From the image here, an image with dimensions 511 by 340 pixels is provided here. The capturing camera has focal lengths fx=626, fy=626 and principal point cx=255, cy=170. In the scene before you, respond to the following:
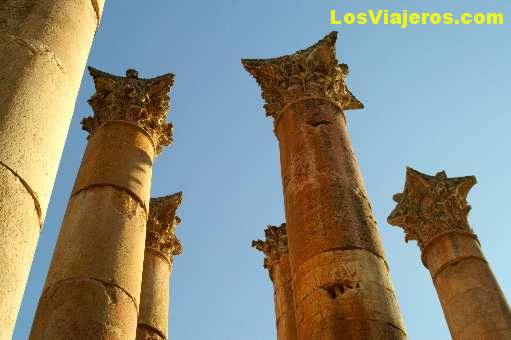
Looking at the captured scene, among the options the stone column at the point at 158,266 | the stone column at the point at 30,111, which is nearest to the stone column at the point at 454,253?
the stone column at the point at 158,266

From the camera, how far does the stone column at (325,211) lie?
10.5 metres

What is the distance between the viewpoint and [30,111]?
254 inches

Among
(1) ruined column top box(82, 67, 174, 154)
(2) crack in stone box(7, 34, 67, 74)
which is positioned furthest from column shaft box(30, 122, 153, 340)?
(2) crack in stone box(7, 34, 67, 74)

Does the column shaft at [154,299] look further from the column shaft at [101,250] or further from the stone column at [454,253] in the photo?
the stone column at [454,253]

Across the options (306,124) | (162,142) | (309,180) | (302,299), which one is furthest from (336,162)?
(162,142)

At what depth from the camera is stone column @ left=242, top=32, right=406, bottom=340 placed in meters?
10.5

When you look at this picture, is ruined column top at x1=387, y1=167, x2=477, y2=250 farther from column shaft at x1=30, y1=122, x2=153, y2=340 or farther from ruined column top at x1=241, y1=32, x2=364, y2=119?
column shaft at x1=30, y1=122, x2=153, y2=340

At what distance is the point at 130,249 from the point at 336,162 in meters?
4.72

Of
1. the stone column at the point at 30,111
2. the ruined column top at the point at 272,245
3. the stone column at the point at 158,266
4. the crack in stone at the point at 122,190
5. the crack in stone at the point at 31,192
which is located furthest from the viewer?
the ruined column top at the point at 272,245

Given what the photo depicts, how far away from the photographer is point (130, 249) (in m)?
12.9

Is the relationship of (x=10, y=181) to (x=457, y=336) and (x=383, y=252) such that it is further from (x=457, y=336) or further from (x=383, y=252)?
(x=457, y=336)

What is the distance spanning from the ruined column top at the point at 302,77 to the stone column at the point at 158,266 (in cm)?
555

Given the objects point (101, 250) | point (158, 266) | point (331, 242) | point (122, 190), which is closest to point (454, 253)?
point (331, 242)

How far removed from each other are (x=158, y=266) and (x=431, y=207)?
8930 millimetres
